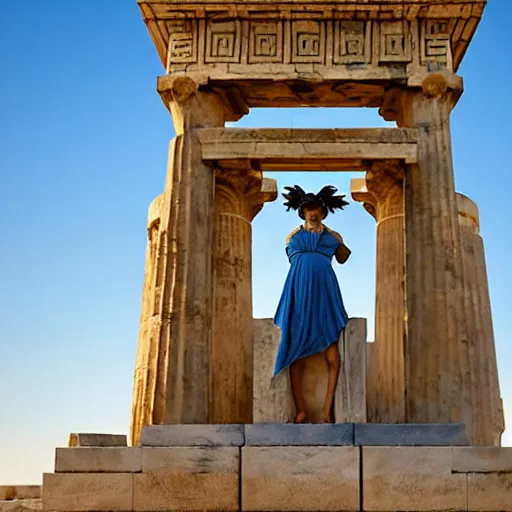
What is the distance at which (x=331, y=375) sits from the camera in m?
18.0

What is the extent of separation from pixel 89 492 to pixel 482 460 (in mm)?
5004

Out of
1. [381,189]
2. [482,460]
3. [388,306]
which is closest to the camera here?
[482,460]

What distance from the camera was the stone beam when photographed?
18500 millimetres

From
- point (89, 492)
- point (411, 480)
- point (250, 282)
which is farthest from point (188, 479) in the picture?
point (250, 282)

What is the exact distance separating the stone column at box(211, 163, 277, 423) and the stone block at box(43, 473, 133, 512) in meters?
3.80

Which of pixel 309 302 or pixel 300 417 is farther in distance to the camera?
pixel 309 302

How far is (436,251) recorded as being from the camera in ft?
59.4

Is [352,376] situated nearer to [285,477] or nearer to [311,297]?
[311,297]

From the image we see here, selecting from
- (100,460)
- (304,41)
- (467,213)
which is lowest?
A: (100,460)

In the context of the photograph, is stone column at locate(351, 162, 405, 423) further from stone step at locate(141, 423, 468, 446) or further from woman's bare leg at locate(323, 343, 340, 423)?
stone step at locate(141, 423, 468, 446)

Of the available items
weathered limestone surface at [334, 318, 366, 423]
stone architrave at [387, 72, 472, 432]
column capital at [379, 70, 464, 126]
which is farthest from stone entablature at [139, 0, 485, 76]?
weathered limestone surface at [334, 318, 366, 423]

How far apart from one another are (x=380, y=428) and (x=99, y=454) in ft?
12.0

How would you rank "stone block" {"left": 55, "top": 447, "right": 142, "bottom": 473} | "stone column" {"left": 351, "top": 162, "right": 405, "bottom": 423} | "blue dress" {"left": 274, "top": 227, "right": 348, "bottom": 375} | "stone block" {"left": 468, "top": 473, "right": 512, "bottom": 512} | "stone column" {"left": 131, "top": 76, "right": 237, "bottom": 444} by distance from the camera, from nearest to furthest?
"stone block" {"left": 468, "top": 473, "right": 512, "bottom": 512} → "stone block" {"left": 55, "top": 447, "right": 142, "bottom": 473} → "stone column" {"left": 131, "top": 76, "right": 237, "bottom": 444} → "blue dress" {"left": 274, "top": 227, "right": 348, "bottom": 375} → "stone column" {"left": 351, "top": 162, "right": 405, "bottom": 423}

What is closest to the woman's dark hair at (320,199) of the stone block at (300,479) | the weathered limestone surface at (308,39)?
the weathered limestone surface at (308,39)
